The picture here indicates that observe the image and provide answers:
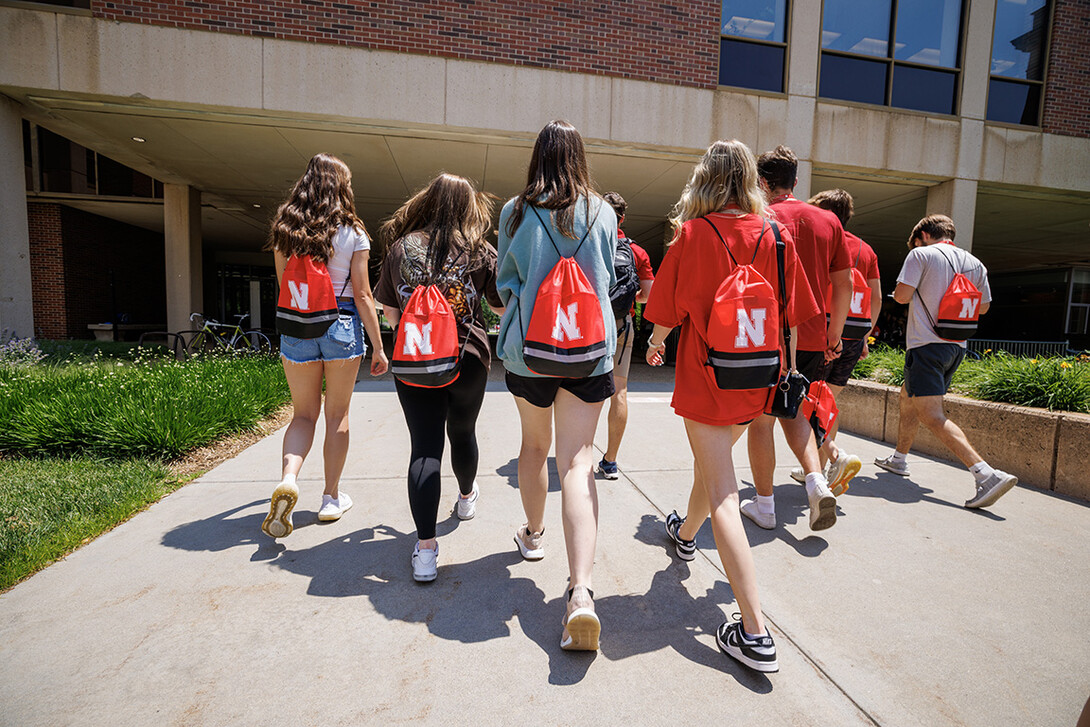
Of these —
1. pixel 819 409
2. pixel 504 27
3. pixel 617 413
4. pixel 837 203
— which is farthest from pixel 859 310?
pixel 504 27

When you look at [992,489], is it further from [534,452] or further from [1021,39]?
[1021,39]

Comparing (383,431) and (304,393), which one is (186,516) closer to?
(304,393)

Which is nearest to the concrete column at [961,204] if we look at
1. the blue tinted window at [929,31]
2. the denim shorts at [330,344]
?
the blue tinted window at [929,31]

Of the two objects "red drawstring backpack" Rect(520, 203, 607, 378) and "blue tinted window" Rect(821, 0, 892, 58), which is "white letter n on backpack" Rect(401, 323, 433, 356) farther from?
"blue tinted window" Rect(821, 0, 892, 58)

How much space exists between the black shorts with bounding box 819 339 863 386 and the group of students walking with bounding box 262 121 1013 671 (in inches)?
31.9

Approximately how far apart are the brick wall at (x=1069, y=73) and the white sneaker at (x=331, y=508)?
1410 centimetres

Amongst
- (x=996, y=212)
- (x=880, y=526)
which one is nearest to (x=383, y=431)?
(x=880, y=526)

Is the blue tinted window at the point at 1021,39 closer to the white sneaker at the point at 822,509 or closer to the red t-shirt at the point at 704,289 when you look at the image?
the white sneaker at the point at 822,509

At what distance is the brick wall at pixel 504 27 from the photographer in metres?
7.80

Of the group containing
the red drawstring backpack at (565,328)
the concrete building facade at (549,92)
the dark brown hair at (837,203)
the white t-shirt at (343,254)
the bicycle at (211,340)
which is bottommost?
the bicycle at (211,340)

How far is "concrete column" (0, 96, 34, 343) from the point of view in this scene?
25.1 feet

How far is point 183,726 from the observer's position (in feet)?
5.18

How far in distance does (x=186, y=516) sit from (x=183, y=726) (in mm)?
1912

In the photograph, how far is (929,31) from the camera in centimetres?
997
